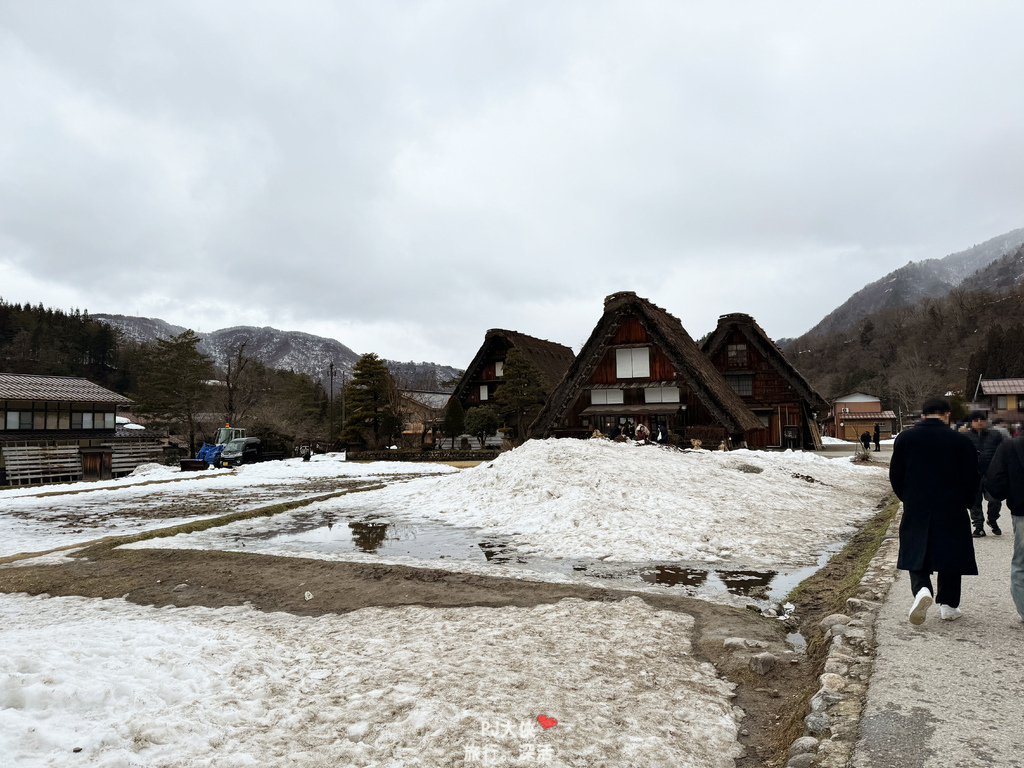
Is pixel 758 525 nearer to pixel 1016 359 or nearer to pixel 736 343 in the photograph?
pixel 736 343

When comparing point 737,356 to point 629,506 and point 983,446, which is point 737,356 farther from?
point 983,446

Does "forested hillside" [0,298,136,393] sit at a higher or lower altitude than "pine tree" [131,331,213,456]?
higher

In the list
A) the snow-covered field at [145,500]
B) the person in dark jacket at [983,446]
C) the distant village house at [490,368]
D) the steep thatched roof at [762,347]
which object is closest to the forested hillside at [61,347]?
the distant village house at [490,368]

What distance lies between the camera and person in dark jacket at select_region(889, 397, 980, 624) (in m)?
4.76

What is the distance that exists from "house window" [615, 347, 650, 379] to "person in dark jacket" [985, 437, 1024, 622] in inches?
919

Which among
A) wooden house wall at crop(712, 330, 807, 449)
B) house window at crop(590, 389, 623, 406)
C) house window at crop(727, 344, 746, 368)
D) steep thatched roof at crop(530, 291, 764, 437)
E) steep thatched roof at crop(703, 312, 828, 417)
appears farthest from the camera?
house window at crop(727, 344, 746, 368)

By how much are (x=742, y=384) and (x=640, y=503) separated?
82.9 ft

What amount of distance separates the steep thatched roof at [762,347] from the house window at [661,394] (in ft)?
25.3

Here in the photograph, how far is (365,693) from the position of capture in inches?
161

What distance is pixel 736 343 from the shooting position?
34.3 metres

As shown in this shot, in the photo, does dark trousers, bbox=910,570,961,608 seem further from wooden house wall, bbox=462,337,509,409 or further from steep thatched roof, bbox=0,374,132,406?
steep thatched roof, bbox=0,374,132,406

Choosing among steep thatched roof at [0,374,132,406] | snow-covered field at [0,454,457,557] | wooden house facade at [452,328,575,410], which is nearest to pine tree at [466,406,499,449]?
wooden house facade at [452,328,575,410]

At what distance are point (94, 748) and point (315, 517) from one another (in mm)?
11059

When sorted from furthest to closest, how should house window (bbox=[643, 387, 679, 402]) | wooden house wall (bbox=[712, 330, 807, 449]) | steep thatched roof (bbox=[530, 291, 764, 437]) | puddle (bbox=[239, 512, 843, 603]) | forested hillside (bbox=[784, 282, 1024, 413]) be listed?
1. forested hillside (bbox=[784, 282, 1024, 413])
2. wooden house wall (bbox=[712, 330, 807, 449])
3. house window (bbox=[643, 387, 679, 402])
4. steep thatched roof (bbox=[530, 291, 764, 437])
5. puddle (bbox=[239, 512, 843, 603])
